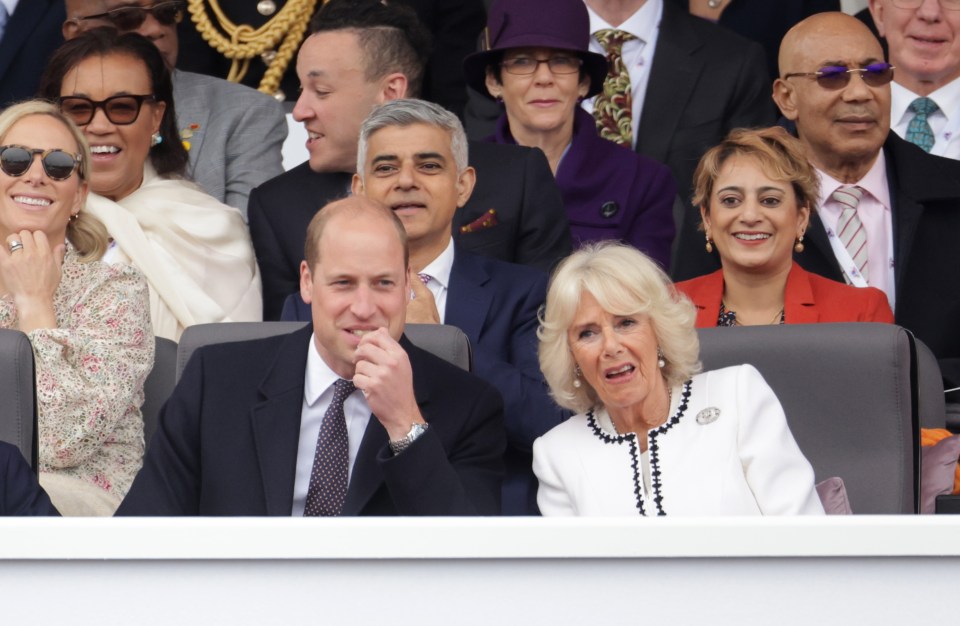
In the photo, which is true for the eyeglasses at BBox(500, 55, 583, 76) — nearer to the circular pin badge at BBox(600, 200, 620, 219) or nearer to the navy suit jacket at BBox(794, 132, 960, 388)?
the circular pin badge at BBox(600, 200, 620, 219)

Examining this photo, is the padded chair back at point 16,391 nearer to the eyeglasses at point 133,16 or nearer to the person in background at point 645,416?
the person in background at point 645,416

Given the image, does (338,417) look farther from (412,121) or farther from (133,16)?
(133,16)

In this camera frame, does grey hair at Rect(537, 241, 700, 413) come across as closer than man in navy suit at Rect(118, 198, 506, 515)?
No

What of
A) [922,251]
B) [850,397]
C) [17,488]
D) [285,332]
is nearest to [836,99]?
[922,251]

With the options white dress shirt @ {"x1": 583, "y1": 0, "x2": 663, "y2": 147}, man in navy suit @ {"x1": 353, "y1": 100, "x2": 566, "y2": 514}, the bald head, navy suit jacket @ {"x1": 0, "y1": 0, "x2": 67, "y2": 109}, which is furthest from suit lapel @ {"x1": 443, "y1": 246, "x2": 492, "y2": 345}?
navy suit jacket @ {"x1": 0, "y1": 0, "x2": 67, "y2": 109}

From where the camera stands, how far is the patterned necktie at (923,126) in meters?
4.64

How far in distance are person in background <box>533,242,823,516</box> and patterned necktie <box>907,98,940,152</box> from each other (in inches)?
71.9

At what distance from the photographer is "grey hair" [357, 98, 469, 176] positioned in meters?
3.82

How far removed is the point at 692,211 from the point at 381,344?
1.42m

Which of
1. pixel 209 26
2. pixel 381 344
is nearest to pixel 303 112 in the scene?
pixel 209 26

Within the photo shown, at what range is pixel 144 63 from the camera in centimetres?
411

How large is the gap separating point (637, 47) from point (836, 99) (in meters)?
0.71

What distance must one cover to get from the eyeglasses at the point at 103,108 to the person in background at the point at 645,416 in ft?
Result: 4.72

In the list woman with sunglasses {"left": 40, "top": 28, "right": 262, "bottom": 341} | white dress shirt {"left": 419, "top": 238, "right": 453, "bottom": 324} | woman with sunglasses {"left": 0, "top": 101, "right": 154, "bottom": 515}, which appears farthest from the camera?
woman with sunglasses {"left": 40, "top": 28, "right": 262, "bottom": 341}
